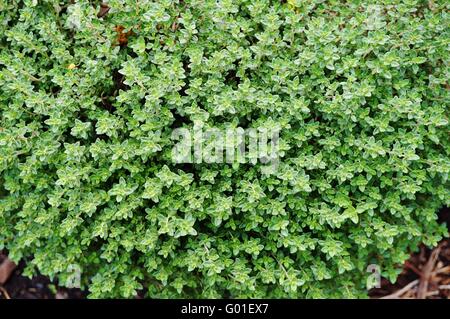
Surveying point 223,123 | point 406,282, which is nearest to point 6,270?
point 223,123

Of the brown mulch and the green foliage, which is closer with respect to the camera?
the green foliage

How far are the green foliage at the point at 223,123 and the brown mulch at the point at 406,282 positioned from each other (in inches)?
30.7

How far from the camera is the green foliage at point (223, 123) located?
2.51m

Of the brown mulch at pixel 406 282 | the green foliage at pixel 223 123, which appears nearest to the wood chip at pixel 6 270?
the brown mulch at pixel 406 282

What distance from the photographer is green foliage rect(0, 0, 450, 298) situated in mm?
2506

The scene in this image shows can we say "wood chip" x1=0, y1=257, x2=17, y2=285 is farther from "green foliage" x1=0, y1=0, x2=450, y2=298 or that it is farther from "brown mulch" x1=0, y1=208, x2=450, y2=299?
"green foliage" x1=0, y1=0, x2=450, y2=298

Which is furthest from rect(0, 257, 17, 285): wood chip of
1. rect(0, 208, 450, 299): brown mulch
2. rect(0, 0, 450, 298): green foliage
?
rect(0, 0, 450, 298): green foliage

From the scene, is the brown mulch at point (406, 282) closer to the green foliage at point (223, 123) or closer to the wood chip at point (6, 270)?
the wood chip at point (6, 270)

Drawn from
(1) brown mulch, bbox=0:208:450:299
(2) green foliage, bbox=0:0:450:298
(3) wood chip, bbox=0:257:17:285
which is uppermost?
(2) green foliage, bbox=0:0:450:298

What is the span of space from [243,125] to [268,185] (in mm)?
321

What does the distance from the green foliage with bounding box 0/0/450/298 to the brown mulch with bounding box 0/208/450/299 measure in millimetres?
780

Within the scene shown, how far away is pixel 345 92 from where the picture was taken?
248 cm

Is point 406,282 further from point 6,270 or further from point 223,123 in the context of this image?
point 6,270
